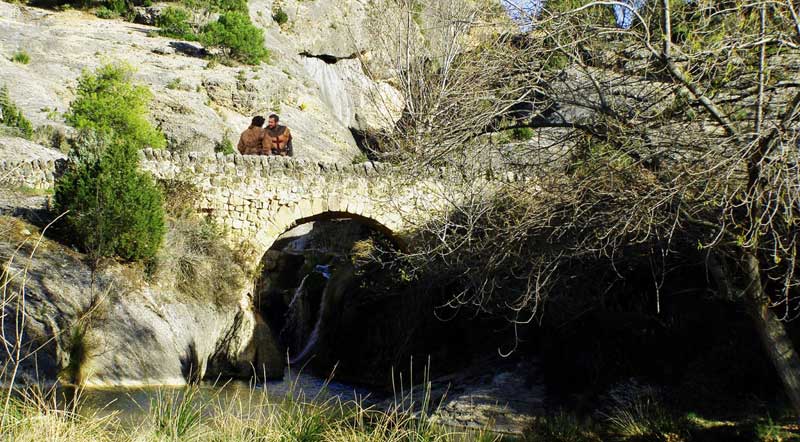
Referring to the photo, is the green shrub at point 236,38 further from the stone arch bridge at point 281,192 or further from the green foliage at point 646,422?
the green foliage at point 646,422

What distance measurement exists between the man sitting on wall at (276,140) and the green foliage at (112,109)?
13.8 ft

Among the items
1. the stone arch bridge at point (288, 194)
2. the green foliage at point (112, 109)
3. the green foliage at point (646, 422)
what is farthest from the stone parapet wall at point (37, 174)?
the green foliage at point (646, 422)

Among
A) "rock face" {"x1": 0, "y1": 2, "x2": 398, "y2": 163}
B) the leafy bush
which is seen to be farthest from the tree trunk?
"rock face" {"x1": 0, "y1": 2, "x2": 398, "y2": 163}

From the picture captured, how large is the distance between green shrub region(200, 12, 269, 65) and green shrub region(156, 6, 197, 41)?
1.95 m

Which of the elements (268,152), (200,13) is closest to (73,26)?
(200,13)

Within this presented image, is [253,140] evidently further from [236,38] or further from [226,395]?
[236,38]

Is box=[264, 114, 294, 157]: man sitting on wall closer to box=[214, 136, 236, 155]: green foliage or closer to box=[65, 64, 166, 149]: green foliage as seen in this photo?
box=[65, 64, 166, 149]: green foliage

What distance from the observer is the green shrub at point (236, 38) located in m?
25.8

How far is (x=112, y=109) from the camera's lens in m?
17.3

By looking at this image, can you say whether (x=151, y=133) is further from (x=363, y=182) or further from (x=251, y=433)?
(x=251, y=433)

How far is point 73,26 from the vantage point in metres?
27.6

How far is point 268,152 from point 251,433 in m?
9.65

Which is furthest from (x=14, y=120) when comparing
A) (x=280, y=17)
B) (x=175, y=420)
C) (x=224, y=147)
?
(x=280, y=17)

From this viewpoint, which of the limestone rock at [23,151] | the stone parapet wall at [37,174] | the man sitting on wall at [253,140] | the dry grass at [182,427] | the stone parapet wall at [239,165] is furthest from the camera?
the limestone rock at [23,151]
